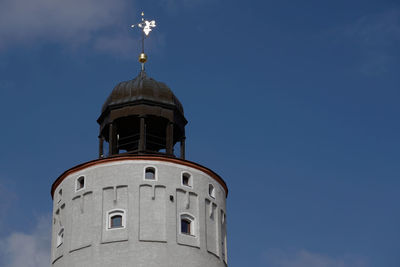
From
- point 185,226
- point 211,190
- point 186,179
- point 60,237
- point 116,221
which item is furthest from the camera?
point 211,190

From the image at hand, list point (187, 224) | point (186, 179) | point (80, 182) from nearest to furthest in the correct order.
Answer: point (187, 224) < point (80, 182) < point (186, 179)

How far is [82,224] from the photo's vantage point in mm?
49500

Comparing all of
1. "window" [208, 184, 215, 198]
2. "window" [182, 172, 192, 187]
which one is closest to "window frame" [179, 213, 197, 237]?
"window" [182, 172, 192, 187]

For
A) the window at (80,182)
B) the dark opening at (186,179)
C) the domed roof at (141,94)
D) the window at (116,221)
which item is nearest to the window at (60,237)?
the window at (80,182)

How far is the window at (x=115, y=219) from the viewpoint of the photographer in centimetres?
4897

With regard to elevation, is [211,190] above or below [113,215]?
above

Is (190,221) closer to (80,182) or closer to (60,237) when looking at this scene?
(80,182)

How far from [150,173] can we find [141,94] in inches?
212

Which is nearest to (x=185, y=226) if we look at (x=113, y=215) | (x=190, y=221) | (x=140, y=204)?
(x=190, y=221)

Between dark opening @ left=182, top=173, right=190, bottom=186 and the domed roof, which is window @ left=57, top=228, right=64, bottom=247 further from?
the domed roof

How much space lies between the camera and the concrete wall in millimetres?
48188

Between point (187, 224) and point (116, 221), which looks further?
point (187, 224)

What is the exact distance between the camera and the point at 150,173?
Result: 50.7m

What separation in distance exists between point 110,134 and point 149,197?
530 centimetres
